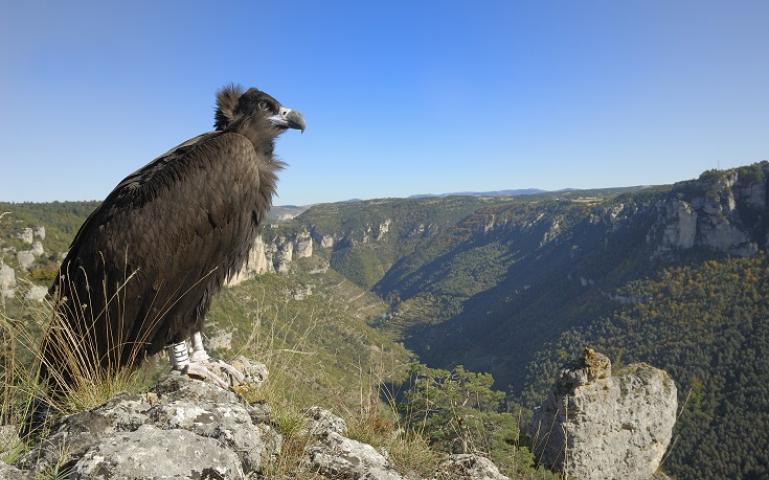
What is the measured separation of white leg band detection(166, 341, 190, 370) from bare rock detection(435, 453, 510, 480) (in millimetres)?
2129

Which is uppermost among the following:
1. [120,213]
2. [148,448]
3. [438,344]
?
[120,213]

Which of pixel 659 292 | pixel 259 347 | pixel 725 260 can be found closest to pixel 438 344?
pixel 659 292

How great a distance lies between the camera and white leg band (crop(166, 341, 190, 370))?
3.39m

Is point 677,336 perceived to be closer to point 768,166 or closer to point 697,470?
point 697,470

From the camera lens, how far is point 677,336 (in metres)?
71.5

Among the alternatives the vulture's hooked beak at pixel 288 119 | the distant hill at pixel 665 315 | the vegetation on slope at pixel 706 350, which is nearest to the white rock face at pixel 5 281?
the vulture's hooked beak at pixel 288 119

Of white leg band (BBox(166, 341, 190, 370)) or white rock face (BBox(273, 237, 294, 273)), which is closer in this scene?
white leg band (BBox(166, 341, 190, 370))

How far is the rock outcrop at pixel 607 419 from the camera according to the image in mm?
19016

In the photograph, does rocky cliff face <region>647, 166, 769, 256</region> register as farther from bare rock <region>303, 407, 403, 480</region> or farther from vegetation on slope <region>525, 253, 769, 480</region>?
bare rock <region>303, 407, 403, 480</region>

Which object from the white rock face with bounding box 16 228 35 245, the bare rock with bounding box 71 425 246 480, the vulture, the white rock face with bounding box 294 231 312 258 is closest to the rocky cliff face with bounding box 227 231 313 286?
the white rock face with bounding box 294 231 312 258

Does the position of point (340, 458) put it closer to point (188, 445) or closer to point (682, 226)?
point (188, 445)

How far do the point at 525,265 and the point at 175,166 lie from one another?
599ft

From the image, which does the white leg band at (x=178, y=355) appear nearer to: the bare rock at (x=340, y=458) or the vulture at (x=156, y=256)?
the vulture at (x=156, y=256)

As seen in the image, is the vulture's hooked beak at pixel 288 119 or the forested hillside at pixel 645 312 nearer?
the vulture's hooked beak at pixel 288 119
